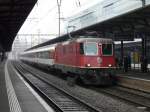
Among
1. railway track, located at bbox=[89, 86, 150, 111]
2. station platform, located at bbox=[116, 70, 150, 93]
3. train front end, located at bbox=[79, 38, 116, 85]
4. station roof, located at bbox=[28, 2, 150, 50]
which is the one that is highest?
station roof, located at bbox=[28, 2, 150, 50]

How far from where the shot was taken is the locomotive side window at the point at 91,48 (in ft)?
77.5

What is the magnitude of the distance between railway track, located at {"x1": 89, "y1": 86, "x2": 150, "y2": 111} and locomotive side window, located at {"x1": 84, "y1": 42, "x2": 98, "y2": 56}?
2142 mm

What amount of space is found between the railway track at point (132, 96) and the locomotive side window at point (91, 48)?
214cm

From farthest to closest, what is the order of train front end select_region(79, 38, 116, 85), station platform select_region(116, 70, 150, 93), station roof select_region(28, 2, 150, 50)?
station roof select_region(28, 2, 150, 50) → train front end select_region(79, 38, 116, 85) → station platform select_region(116, 70, 150, 93)

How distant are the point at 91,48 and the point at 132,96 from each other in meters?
5.35

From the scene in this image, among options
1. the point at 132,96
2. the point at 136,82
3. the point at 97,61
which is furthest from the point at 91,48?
the point at 132,96

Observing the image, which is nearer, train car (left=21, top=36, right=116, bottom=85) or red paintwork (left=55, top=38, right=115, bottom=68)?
train car (left=21, top=36, right=116, bottom=85)

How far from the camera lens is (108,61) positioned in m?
23.6

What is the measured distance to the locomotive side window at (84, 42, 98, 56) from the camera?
23.6m

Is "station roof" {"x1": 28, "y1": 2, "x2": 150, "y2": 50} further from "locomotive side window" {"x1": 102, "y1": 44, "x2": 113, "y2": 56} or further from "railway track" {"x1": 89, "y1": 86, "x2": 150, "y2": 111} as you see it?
"railway track" {"x1": 89, "y1": 86, "x2": 150, "y2": 111}

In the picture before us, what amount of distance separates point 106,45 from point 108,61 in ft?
3.07

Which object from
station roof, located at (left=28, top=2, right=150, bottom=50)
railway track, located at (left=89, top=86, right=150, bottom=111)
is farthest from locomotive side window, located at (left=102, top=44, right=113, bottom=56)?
railway track, located at (left=89, top=86, right=150, bottom=111)

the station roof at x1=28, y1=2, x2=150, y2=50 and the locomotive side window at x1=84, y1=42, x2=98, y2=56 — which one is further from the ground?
the station roof at x1=28, y1=2, x2=150, y2=50

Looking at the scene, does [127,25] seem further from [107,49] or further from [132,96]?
[132,96]
